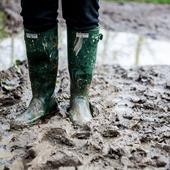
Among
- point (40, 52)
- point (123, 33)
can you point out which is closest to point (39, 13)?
point (40, 52)

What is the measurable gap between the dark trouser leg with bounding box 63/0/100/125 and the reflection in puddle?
159 cm

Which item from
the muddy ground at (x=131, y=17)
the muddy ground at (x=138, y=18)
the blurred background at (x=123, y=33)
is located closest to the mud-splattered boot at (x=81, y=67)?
the blurred background at (x=123, y=33)

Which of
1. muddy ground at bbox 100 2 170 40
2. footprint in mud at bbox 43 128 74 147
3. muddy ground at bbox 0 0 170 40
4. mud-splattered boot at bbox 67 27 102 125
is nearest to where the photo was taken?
footprint in mud at bbox 43 128 74 147

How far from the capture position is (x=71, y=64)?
3.27 m

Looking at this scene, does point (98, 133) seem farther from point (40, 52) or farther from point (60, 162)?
point (40, 52)

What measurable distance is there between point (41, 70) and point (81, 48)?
0.28 meters

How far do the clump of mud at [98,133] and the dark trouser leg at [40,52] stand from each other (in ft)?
0.29

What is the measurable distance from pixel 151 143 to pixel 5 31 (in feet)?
11.4

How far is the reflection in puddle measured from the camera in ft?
17.1

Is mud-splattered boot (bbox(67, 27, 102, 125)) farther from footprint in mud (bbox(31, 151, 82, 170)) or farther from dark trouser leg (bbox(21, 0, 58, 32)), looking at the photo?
footprint in mud (bbox(31, 151, 82, 170))

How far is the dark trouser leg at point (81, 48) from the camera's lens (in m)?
3.12

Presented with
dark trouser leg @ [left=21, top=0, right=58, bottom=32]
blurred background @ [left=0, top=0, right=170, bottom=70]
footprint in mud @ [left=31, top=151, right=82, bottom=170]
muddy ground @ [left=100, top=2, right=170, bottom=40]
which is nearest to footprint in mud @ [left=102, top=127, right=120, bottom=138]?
footprint in mud @ [left=31, top=151, right=82, bottom=170]

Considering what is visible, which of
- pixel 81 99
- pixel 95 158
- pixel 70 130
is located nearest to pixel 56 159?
pixel 95 158

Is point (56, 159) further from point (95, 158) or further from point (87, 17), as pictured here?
point (87, 17)
